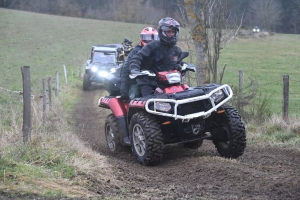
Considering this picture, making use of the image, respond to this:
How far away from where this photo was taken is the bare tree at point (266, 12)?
24380 millimetres

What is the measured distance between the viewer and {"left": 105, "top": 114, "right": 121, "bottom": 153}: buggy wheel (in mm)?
9295

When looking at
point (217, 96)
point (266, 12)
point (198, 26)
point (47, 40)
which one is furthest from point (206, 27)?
point (47, 40)

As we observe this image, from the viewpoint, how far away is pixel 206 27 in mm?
12211

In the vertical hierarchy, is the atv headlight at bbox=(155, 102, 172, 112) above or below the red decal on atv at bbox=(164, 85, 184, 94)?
below

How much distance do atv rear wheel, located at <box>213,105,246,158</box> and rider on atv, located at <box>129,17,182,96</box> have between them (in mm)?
1181

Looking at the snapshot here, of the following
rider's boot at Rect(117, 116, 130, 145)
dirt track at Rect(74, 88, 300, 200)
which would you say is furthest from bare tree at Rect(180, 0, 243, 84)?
rider's boot at Rect(117, 116, 130, 145)

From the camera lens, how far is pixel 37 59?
131 feet

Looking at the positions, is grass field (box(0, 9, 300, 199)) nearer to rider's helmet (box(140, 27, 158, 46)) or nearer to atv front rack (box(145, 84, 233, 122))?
atv front rack (box(145, 84, 233, 122))

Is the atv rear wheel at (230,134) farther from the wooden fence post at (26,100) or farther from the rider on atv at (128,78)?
the wooden fence post at (26,100)

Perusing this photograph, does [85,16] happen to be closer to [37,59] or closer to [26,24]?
[26,24]

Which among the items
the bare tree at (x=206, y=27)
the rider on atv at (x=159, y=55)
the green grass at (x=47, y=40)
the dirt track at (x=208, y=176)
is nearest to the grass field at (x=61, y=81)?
the green grass at (x=47, y=40)

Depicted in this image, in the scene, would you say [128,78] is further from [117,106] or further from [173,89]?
[173,89]

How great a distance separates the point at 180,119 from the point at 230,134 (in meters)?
0.84

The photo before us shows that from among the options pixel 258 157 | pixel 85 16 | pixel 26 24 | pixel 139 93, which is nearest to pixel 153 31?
pixel 139 93
